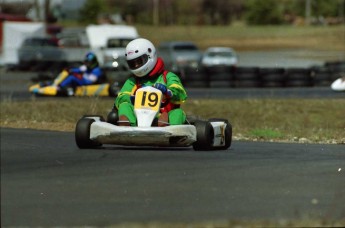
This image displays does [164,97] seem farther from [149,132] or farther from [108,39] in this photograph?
[108,39]

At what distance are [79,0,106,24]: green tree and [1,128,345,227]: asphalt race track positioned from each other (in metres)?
84.4

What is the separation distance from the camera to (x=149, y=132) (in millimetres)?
10438

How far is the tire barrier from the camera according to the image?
102ft

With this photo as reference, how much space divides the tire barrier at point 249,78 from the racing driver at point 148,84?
19461mm

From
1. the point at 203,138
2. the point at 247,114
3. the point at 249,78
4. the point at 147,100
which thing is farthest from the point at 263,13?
the point at 203,138

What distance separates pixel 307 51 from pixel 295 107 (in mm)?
48169

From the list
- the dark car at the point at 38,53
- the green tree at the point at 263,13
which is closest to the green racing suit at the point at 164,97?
the dark car at the point at 38,53

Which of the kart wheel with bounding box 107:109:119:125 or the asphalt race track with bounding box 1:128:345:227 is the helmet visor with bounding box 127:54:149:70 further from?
the asphalt race track with bounding box 1:128:345:227

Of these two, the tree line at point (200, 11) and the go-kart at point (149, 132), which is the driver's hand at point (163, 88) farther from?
the tree line at point (200, 11)

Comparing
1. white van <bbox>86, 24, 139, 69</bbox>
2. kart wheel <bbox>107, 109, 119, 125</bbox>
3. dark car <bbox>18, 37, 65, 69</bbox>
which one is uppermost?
kart wheel <bbox>107, 109, 119, 125</bbox>

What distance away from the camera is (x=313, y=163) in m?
7.99

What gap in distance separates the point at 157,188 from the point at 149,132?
12.0 ft

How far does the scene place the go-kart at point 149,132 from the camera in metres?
10.4

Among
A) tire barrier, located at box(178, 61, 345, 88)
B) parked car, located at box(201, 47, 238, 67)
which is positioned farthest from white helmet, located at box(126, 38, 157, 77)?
parked car, located at box(201, 47, 238, 67)
